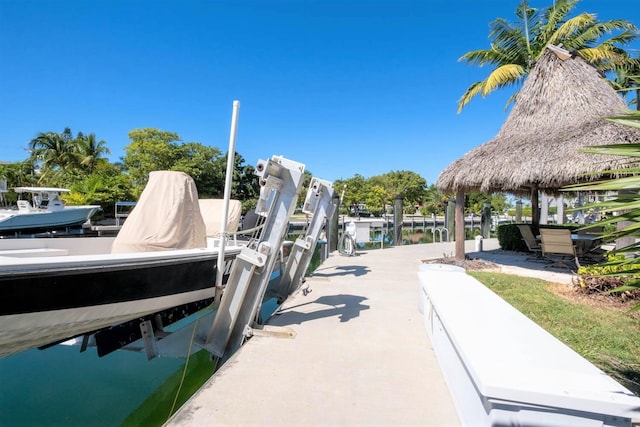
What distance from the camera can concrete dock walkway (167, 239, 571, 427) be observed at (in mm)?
2299

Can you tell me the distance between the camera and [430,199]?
5009 centimetres

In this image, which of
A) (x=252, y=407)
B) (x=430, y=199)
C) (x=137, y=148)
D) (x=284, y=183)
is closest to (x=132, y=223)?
(x=284, y=183)

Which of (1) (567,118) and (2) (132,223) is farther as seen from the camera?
(1) (567,118)

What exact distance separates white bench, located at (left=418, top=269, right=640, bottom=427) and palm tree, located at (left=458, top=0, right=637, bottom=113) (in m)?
13.3

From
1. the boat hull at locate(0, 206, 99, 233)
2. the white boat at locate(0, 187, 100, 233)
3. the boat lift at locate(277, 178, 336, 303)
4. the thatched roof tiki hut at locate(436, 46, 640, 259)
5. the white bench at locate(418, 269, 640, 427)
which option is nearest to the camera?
the white bench at locate(418, 269, 640, 427)

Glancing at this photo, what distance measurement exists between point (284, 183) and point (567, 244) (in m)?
6.69

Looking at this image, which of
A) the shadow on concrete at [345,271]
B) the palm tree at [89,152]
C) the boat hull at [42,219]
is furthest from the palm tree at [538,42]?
the palm tree at [89,152]

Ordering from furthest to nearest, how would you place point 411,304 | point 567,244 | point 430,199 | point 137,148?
point 430,199 < point 137,148 < point 567,244 < point 411,304

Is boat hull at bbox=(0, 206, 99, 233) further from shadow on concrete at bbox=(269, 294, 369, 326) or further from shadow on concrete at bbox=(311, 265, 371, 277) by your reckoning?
shadow on concrete at bbox=(269, 294, 369, 326)

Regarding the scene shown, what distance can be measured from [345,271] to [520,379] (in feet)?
20.1

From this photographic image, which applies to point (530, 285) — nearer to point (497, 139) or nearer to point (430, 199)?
point (497, 139)

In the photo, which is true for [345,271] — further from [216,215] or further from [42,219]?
[42,219]

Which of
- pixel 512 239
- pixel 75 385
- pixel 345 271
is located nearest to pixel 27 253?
pixel 75 385

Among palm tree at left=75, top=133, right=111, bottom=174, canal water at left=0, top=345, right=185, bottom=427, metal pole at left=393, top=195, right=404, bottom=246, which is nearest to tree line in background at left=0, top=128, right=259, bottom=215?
palm tree at left=75, top=133, right=111, bottom=174
